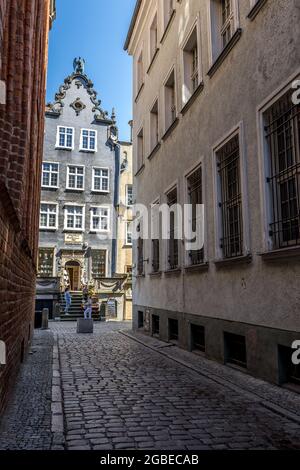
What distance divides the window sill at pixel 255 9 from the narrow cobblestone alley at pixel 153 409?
6589 millimetres

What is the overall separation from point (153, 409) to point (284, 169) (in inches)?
168

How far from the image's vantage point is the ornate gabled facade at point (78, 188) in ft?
106

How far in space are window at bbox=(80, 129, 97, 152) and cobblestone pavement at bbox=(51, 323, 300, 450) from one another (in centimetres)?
2701

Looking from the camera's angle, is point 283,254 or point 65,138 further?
point 65,138

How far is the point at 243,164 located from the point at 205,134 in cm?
260

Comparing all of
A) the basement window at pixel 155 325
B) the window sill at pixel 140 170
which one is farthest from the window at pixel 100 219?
the basement window at pixel 155 325

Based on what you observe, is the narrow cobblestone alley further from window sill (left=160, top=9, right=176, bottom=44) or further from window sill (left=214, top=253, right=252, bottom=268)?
window sill (left=160, top=9, right=176, bottom=44)

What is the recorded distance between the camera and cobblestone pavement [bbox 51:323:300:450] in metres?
4.41

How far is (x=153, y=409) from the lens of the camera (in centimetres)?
562

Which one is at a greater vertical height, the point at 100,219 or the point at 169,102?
the point at 169,102

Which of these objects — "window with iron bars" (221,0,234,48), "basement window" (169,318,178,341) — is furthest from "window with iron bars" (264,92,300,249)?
"basement window" (169,318,178,341)

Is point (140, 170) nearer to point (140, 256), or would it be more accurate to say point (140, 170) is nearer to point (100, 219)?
point (140, 256)

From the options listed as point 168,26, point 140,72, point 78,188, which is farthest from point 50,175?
point 168,26

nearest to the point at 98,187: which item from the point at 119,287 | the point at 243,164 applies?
the point at 119,287
